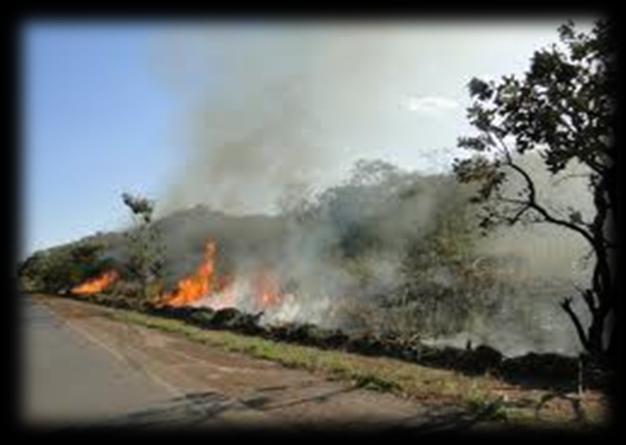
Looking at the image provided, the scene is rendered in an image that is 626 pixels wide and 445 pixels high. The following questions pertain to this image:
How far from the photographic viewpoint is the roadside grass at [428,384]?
1389cm

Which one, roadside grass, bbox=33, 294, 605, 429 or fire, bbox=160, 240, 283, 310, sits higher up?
fire, bbox=160, 240, 283, 310

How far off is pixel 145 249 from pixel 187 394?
41.2 m

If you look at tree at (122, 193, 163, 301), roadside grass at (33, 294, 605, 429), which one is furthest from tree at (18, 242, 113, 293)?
roadside grass at (33, 294, 605, 429)

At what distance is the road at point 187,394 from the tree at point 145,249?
30089mm

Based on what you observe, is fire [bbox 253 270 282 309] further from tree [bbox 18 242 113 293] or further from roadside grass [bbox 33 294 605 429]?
tree [bbox 18 242 113 293]

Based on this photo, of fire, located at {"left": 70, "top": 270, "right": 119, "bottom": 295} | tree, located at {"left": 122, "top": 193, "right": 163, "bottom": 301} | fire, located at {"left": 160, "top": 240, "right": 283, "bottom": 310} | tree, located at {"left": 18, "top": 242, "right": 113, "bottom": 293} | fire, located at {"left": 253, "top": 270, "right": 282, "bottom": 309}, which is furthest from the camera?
tree, located at {"left": 18, "top": 242, "right": 113, "bottom": 293}

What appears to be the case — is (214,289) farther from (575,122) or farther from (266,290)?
(575,122)

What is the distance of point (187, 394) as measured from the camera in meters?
17.3

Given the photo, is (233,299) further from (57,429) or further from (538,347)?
(57,429)

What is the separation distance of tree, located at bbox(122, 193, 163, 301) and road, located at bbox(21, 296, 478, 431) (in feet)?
98.7

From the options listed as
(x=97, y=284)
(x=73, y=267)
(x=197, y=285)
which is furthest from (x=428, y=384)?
(x=73, y=267)

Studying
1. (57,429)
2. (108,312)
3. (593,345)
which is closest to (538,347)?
(593,345)

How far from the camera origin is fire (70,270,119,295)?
70.7 m

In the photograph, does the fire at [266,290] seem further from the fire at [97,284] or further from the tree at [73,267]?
the tree at [73,267]
